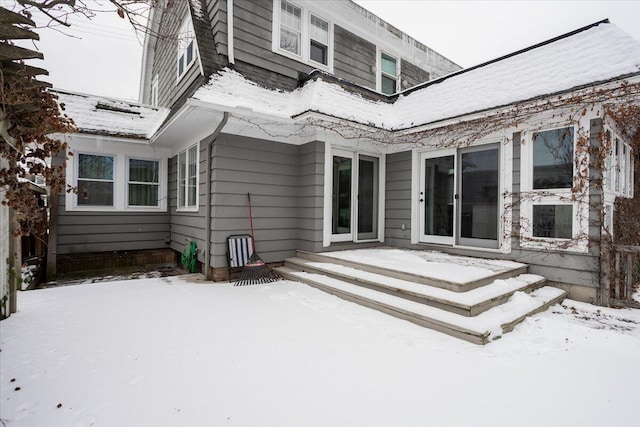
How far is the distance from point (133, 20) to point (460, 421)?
3510 millimetres

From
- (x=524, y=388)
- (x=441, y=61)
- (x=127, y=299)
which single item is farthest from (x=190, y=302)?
(x=441, y=61)

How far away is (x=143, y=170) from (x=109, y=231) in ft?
5.36

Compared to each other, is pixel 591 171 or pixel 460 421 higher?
pixel 591 171

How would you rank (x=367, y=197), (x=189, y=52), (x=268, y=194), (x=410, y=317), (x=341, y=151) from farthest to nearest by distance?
(x=367, y=197) < (x=189, y=52) < (x=341, y=151) < (x=268, y=194) < (x=410, y=317)

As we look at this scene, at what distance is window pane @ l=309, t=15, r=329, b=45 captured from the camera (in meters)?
6.87

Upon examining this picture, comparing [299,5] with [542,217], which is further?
[299,5]

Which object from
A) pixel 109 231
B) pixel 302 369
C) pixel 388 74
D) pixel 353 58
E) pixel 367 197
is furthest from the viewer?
pixel 388 74

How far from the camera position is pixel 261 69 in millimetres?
6020

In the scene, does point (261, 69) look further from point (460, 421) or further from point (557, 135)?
point (460, 421)

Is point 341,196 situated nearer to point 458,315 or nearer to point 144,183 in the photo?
point 458,315

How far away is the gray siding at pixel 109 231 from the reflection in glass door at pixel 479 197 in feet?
22.6

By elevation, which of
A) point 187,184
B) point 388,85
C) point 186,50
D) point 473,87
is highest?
point 388,85

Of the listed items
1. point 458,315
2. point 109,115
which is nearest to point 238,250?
point 458,315

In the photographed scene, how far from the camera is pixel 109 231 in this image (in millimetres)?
6973
